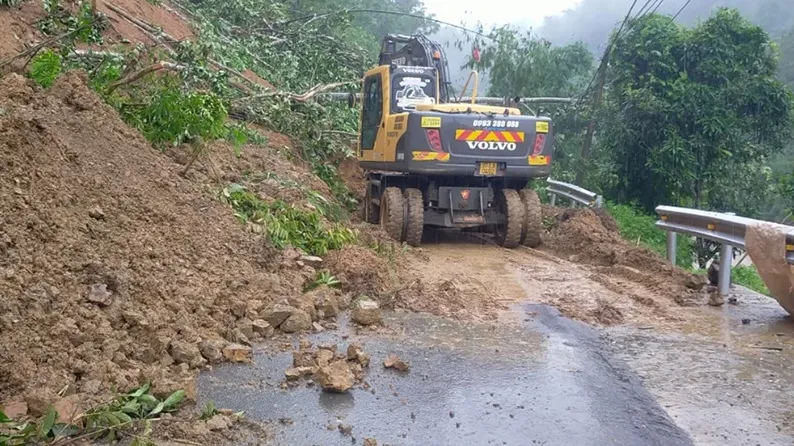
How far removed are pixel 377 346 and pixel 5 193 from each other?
110 inches

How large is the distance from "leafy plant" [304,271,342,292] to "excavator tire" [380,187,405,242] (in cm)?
381

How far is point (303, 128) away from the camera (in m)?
13.8

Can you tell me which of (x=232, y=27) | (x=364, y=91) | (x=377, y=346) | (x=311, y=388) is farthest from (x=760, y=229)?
(x=232, y=27)

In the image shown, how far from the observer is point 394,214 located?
36.3 ft

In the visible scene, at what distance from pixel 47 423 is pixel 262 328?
86.0 inches

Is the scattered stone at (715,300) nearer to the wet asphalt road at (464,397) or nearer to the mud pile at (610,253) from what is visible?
the mud pile at (610,253)

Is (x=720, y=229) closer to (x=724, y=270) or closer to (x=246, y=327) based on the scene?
(x=724, y=270)

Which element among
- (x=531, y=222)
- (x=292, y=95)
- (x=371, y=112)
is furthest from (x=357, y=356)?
(x=292, y=95)

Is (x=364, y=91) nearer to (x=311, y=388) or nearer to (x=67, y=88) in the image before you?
(x=67, y=88)

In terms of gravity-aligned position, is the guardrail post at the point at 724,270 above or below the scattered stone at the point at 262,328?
above

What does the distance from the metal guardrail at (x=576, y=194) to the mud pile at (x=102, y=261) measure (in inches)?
279

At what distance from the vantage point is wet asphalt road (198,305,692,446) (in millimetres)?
4258

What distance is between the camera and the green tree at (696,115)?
1614 cm

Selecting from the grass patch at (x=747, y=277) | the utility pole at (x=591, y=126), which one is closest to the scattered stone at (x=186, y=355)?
the grass patch at (x=747, y=277)
